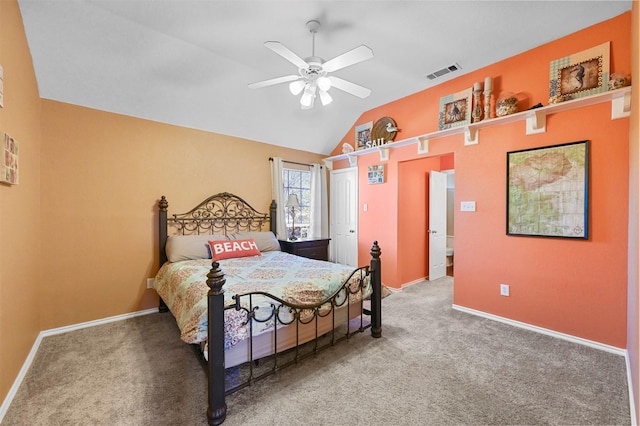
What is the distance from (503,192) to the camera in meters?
3.15

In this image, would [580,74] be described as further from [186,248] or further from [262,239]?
[186,248]

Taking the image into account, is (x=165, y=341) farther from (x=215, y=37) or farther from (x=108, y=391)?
(x=215, y=37)

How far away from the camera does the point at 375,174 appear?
14.9 feet

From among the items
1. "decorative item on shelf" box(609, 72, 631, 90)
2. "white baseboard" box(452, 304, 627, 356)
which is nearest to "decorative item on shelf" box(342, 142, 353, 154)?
"white baseboard" box(452, 304, 627, 356)

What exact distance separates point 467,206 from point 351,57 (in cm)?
242

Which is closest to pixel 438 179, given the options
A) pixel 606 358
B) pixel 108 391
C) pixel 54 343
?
pixel 606 358

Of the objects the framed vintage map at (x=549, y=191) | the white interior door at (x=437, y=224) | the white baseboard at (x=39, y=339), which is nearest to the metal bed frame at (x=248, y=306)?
the white baseboard at (x=39, y=339)

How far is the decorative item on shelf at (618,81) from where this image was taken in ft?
7.80

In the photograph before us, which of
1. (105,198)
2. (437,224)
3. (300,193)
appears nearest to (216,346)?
(105,198)

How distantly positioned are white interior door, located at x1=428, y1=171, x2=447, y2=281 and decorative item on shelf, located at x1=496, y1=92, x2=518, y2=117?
1831 millimetres

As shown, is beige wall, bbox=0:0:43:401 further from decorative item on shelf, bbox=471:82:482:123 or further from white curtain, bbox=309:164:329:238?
decorative item on shelf, bbox=471:82:482:123

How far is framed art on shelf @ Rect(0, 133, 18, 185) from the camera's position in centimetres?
181

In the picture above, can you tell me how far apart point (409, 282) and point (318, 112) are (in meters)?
3.25

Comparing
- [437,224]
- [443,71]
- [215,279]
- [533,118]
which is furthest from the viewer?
[437,224]
